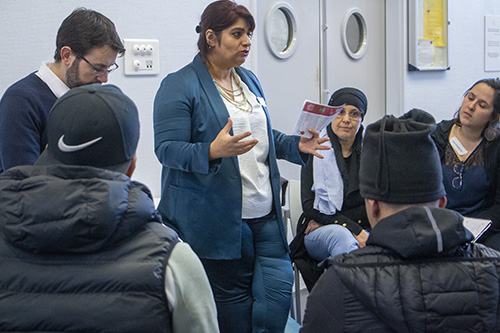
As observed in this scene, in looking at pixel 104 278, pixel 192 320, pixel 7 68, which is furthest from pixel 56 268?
pixel 7 68

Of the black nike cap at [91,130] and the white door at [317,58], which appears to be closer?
the black nike cap at [91,130]

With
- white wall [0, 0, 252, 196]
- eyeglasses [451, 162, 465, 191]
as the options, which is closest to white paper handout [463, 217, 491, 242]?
eyeglasses [451, 162, 465, 191]

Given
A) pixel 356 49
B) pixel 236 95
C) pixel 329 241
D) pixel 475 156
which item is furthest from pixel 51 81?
pixel 356 49

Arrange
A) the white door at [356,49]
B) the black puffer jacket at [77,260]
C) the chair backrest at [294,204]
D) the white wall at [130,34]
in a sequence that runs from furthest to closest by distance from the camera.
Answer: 1. the white door at [356,49]
2. the chair backrest at [294,204]
3. the white wall at [130,34]
4. the black puffer jacket at [77,260]

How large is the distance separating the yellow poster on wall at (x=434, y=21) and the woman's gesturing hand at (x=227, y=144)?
3.22 m

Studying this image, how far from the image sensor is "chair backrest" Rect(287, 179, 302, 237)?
3.15 meters

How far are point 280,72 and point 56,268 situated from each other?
2.92 metres

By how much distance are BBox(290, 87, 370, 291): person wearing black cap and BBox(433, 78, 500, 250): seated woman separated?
52cm

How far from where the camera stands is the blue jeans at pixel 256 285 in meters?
2.17

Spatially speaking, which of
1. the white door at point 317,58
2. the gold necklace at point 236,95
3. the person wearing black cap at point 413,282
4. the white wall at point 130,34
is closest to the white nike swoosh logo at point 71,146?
the person wearing black cap at point 413,282

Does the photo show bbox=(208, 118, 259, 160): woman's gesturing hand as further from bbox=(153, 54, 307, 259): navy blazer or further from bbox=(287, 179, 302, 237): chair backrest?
bbox=(287, 179, 302, 237): chair backrest

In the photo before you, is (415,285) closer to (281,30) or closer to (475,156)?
(475,156)

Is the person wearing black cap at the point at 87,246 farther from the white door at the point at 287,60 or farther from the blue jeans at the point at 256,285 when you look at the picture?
the white door at the point at 287,60

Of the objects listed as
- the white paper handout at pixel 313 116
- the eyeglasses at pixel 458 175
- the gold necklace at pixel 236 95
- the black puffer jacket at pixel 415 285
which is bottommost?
the eyeglasses at pixel 458 175
